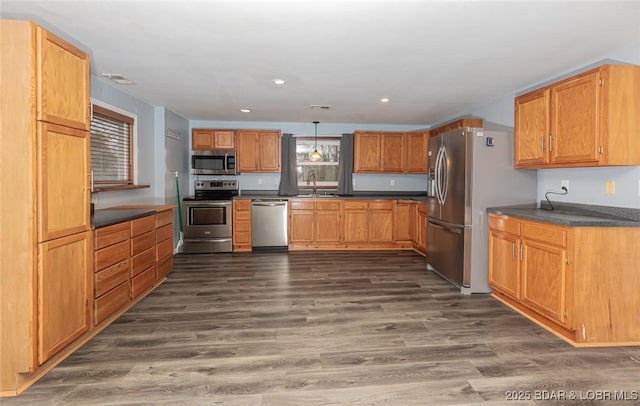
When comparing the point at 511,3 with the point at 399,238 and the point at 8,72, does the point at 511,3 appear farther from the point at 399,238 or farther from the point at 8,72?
the point at 399,238

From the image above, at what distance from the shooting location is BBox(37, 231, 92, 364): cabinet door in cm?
196

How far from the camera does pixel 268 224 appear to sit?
561 centimetres

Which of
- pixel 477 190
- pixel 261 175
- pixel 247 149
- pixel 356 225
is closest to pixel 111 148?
pixel 247 149

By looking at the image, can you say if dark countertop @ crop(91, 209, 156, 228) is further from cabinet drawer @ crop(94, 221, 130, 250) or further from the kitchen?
the kitchen

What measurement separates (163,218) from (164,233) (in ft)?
0.59

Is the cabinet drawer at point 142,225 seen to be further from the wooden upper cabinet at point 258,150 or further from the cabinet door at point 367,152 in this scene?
the cabinet door at point 367,152

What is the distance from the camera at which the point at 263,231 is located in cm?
561

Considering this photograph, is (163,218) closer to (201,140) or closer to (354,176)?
(201,140)

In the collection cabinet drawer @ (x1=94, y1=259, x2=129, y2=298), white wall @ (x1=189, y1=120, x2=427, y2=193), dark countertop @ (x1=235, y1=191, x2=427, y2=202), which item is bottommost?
cabinet drawer @ (x1=94, y1=259, x2=129, y2=298)

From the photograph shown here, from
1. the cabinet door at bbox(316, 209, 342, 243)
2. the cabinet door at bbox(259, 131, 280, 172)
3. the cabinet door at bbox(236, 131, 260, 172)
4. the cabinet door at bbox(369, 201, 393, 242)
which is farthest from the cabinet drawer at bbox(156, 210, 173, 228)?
the cabinet door at bbox(369, 201, 393, 242)

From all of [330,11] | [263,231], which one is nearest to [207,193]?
[263,231]

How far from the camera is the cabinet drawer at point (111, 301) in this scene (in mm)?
2582

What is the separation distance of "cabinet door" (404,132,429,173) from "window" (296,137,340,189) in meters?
1.32

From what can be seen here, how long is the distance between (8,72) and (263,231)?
159 inches
